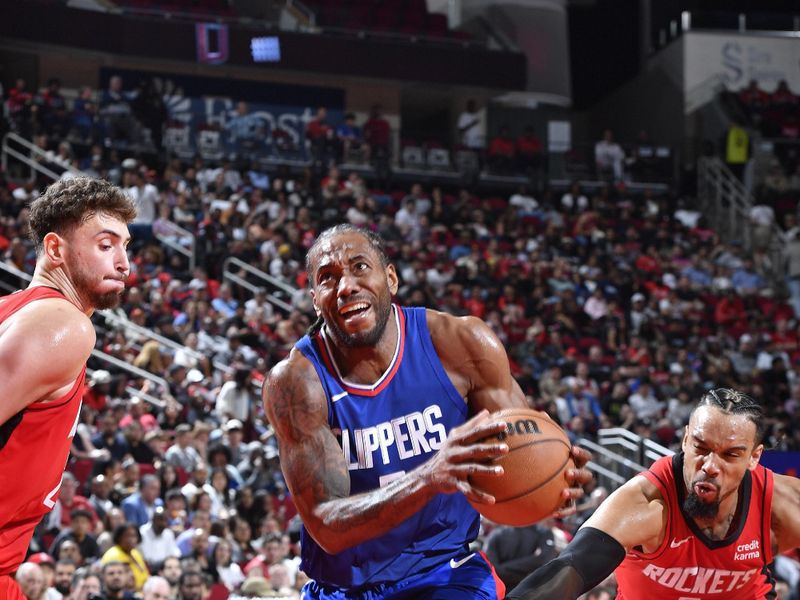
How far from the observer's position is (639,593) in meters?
4.82

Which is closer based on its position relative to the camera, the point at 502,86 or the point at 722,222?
the point at 722,222

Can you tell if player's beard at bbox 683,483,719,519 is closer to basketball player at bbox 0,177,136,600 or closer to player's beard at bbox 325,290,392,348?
player's beard at bbox 325,290,392,348

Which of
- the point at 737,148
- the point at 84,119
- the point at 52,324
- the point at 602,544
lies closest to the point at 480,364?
the point at 602,544

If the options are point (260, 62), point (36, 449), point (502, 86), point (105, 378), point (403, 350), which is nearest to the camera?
point (36, 449)

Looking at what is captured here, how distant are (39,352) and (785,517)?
3123mm

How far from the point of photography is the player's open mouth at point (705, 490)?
4559 mm

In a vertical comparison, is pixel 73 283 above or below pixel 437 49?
below

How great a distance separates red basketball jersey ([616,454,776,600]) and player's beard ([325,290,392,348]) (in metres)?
1.50

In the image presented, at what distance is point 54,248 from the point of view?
357 cm

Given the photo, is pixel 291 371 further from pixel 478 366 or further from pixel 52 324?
pixel 52 324

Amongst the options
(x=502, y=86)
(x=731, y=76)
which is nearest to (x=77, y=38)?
(x=502, y=86)

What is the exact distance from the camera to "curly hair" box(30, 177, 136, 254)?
359cm

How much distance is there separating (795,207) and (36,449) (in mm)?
20332

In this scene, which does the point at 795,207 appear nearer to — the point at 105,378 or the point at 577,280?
the point at 577,280
